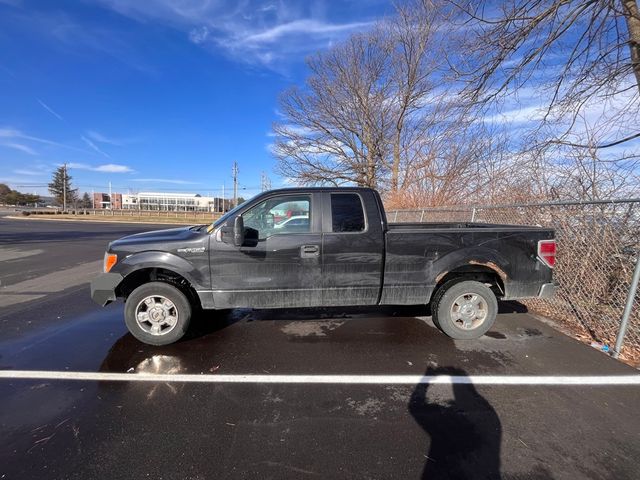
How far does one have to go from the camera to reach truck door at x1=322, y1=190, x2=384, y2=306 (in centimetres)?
406

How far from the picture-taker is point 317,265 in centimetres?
406

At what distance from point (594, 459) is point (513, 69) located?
6458mm

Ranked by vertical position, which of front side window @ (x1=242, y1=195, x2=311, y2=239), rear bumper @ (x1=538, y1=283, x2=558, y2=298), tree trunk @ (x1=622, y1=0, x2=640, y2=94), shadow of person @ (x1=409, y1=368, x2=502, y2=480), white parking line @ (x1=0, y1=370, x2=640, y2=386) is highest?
tree trunk @ (x1=622, y1=0, x2=640, y2=94)

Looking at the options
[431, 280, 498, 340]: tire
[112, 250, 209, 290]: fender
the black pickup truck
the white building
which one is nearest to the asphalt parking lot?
[431, 280, 498, 340]: tire

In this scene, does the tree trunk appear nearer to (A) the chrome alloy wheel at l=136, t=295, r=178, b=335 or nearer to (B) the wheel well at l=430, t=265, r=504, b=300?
(B) the wheel well at l=430, t=265, r=504, b=300

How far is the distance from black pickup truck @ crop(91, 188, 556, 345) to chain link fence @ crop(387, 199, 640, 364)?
0.96 meters

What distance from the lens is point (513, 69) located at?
6.23 metres

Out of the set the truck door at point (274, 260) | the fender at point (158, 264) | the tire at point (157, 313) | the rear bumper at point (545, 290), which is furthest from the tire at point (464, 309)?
the tire at point (157, 313)

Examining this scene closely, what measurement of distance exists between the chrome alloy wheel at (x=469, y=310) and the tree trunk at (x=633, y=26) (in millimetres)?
4700

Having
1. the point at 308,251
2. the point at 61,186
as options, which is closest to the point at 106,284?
the point at 308,251

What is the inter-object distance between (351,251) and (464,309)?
1.72m

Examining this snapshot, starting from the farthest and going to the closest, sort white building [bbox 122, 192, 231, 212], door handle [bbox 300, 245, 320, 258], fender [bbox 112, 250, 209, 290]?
white building [bbox 122, 192, 231, 212], door handle [bbox 300, 245, 320, 258], fender [bbox 112, 250, 209, 290]

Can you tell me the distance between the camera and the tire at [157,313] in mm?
4004

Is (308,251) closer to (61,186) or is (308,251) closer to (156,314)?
(156,314)
